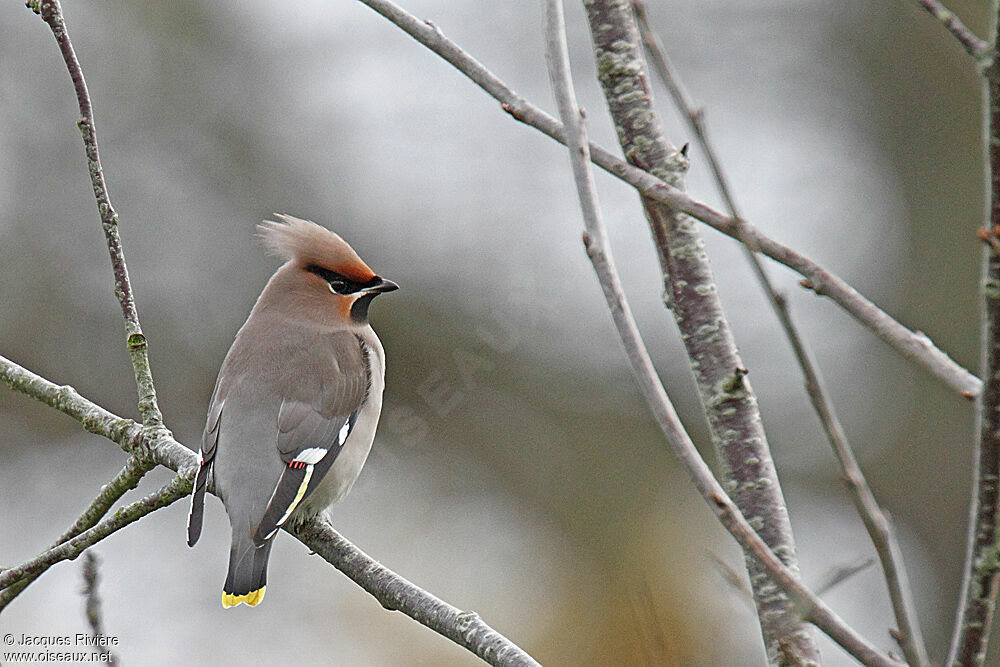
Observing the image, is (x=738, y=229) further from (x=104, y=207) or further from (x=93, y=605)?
(x=104, y=207)

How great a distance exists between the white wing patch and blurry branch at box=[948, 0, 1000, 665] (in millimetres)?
2339

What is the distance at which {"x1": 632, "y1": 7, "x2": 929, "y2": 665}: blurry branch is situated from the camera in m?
1.00

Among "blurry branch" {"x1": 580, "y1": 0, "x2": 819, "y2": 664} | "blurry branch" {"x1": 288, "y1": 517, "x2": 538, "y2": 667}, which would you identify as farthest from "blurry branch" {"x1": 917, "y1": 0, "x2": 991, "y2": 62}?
"blurry branch" {"x1": 288, "y1": 517, "x2": 538, "y2": 667}

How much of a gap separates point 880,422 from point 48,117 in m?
6.24

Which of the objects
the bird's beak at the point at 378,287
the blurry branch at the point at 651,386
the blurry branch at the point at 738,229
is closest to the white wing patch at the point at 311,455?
the bird's beak at the point at 378,287

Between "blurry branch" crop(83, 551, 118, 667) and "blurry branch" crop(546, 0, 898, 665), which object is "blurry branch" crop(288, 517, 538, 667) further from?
"blurry branch" crop(546, 0, 898, 665)

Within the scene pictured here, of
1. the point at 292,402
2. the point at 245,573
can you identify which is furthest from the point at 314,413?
the point at 245,573

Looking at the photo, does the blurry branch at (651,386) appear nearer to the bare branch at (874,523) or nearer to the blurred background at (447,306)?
the bare branch at (874,523)

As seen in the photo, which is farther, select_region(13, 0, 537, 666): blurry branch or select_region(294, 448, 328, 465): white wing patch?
select_region(294, 448, 328, 465): white wing patch

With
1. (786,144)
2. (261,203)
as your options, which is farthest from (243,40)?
(786,144)

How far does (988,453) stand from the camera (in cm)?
102

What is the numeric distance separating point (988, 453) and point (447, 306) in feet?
23.8

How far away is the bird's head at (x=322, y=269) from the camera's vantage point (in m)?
3.82

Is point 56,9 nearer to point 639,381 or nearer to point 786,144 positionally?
point 639,381
